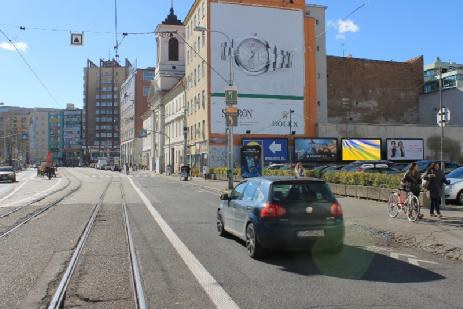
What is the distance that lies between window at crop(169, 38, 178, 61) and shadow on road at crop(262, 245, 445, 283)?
7521cm

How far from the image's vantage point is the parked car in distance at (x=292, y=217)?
8523 mm

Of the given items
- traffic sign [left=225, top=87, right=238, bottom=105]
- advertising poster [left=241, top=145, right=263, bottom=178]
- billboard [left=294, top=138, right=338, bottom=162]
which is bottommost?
advertising poster [left=241, top=145, right=263, bottom=178]

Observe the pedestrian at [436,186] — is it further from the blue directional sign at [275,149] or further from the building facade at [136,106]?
the building facade at [136,106]

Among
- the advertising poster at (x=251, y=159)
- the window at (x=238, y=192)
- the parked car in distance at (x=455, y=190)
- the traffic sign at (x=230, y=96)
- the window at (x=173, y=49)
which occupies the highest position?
the window at (x=173, y=49)

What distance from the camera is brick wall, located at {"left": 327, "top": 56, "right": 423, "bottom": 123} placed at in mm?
69125

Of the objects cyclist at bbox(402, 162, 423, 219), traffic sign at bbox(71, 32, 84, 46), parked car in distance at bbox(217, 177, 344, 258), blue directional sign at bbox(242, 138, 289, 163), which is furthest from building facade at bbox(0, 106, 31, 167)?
parked car in distance at bbox(217, 177, 344, 258)

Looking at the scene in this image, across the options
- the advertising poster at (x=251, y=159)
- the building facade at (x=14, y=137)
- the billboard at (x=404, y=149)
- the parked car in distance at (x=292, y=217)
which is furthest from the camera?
the building facade at (x=14, y=137)

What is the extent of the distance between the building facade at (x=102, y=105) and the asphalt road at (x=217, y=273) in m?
159

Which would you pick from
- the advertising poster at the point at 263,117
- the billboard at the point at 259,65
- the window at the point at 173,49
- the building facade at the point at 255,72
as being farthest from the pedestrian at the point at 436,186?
the window at the point at 173,49

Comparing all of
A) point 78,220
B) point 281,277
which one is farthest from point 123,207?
point 281,277

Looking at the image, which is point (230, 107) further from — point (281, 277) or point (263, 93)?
point (263, 93)

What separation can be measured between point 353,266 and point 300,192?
1563 mm

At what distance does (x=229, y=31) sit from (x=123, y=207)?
137 ft

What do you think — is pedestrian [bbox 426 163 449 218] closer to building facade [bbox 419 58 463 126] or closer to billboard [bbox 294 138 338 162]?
billboard [bbox 294 138 338 162]
